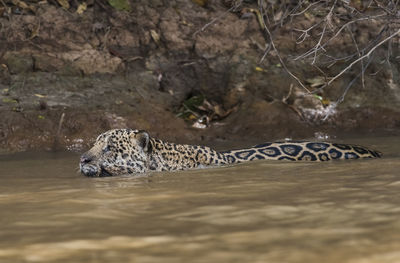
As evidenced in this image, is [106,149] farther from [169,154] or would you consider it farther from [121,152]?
[169,154]

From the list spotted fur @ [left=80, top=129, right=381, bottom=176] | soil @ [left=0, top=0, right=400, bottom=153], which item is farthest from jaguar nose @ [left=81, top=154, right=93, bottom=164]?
soil @ [left=0, top=0, right=400, bottom=153]

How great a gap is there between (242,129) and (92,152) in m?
4.13

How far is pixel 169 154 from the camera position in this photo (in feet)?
24.0

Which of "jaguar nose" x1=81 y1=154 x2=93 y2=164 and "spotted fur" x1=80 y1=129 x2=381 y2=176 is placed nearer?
"jaguar nose" x1=81 y1=154 x2=93 y2=164

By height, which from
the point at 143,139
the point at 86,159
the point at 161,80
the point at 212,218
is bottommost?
the point at 212,218

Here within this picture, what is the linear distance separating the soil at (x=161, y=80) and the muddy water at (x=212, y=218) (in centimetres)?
453

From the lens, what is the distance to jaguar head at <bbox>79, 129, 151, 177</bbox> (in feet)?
22.6

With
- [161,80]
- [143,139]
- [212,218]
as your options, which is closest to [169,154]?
[143,139]

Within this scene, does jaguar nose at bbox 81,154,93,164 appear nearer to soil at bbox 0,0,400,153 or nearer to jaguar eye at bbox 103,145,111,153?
jaguar eye at bbox 103,145,111,153

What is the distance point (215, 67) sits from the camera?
464 inches

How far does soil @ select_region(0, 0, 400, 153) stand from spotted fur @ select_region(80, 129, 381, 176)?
9.00 feet

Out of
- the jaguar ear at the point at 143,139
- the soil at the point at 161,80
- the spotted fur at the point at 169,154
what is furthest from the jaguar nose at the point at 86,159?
the soil at the point at 161,80

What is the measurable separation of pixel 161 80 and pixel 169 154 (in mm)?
4512

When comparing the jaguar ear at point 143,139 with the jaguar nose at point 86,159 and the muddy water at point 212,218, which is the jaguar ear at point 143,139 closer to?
the jaguar nose at point 86,159
